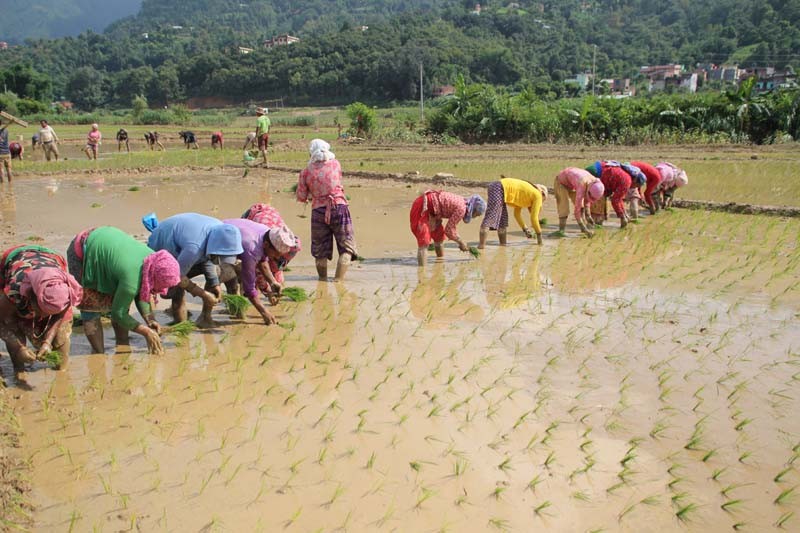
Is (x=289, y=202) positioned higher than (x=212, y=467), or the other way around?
(x=289, y=202)

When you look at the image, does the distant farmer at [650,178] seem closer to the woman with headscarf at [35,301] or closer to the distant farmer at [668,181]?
the distant farmer at [668,181]

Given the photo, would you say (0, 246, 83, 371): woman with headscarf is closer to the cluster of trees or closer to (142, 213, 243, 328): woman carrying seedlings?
(142, 213, 243, 328): woman carrying seedlings

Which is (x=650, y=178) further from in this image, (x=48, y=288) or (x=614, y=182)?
(x=48, y=288)

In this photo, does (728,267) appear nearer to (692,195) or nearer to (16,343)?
(692,195)

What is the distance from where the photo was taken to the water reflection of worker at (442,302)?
588cm

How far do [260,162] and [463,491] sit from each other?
1593cm

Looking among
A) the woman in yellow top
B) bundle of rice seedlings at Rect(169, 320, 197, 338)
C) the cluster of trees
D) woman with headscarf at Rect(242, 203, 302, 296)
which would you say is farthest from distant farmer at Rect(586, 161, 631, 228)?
the cluster of trees

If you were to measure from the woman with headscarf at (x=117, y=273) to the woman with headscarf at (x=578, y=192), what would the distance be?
20.0ft

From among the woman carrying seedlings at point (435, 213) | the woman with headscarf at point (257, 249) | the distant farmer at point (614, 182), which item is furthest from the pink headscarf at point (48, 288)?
the distant farmer at point (614, 182)

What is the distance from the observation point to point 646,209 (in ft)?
37.9

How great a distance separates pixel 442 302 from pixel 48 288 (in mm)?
3449

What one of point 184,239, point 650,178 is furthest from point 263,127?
point 184,239

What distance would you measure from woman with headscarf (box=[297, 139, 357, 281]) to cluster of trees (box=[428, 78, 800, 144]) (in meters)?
18.6

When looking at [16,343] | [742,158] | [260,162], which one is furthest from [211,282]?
[742,158]
